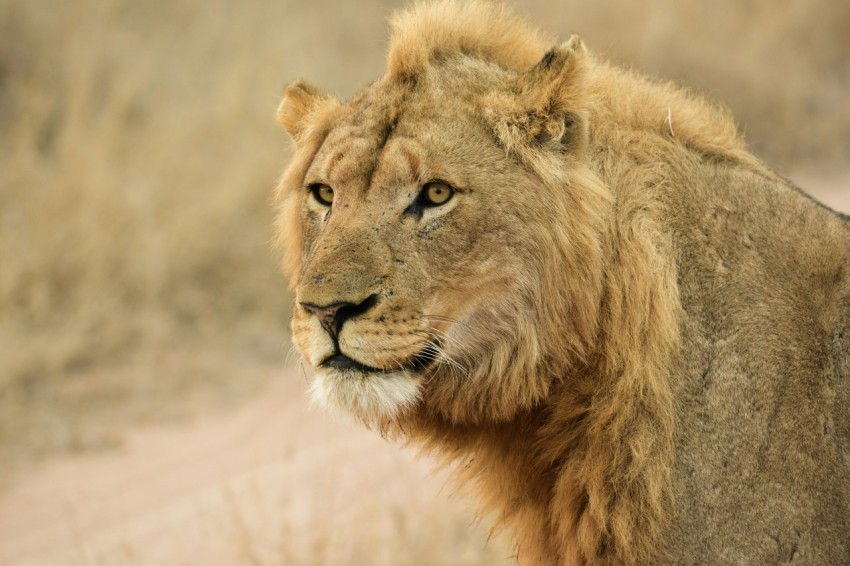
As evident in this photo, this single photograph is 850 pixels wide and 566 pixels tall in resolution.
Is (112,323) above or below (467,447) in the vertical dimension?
below

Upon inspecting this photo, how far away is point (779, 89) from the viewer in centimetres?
1434

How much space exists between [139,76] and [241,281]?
4.01m

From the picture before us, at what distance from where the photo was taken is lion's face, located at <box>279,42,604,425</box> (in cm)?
328

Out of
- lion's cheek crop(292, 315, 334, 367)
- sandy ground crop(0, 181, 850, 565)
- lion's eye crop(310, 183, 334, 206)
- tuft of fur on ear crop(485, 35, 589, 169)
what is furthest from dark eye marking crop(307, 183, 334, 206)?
sandy ground crop(0, 181, 850, 565)

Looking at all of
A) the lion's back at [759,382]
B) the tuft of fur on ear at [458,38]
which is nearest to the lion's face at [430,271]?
the tuft of fur on ear at [458,38]

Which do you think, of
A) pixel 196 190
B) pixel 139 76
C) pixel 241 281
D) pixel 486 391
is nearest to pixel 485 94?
pixel 486 391

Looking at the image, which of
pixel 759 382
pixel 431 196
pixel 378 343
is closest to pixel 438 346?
pixel 378 343

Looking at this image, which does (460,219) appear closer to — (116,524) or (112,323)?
(116,524)

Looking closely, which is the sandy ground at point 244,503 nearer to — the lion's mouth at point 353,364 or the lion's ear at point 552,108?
the lion's mouth at point 353,364

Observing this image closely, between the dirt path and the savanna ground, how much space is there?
0.07 feet

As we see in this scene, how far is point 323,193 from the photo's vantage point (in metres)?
3.77

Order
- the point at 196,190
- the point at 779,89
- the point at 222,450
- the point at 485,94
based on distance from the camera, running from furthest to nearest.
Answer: the point at 779,89, the point at 196,190, the point at 222,450, the point at 485,94

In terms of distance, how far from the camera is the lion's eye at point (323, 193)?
12.3 feet

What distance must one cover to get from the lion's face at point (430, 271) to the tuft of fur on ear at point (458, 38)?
17 cm
